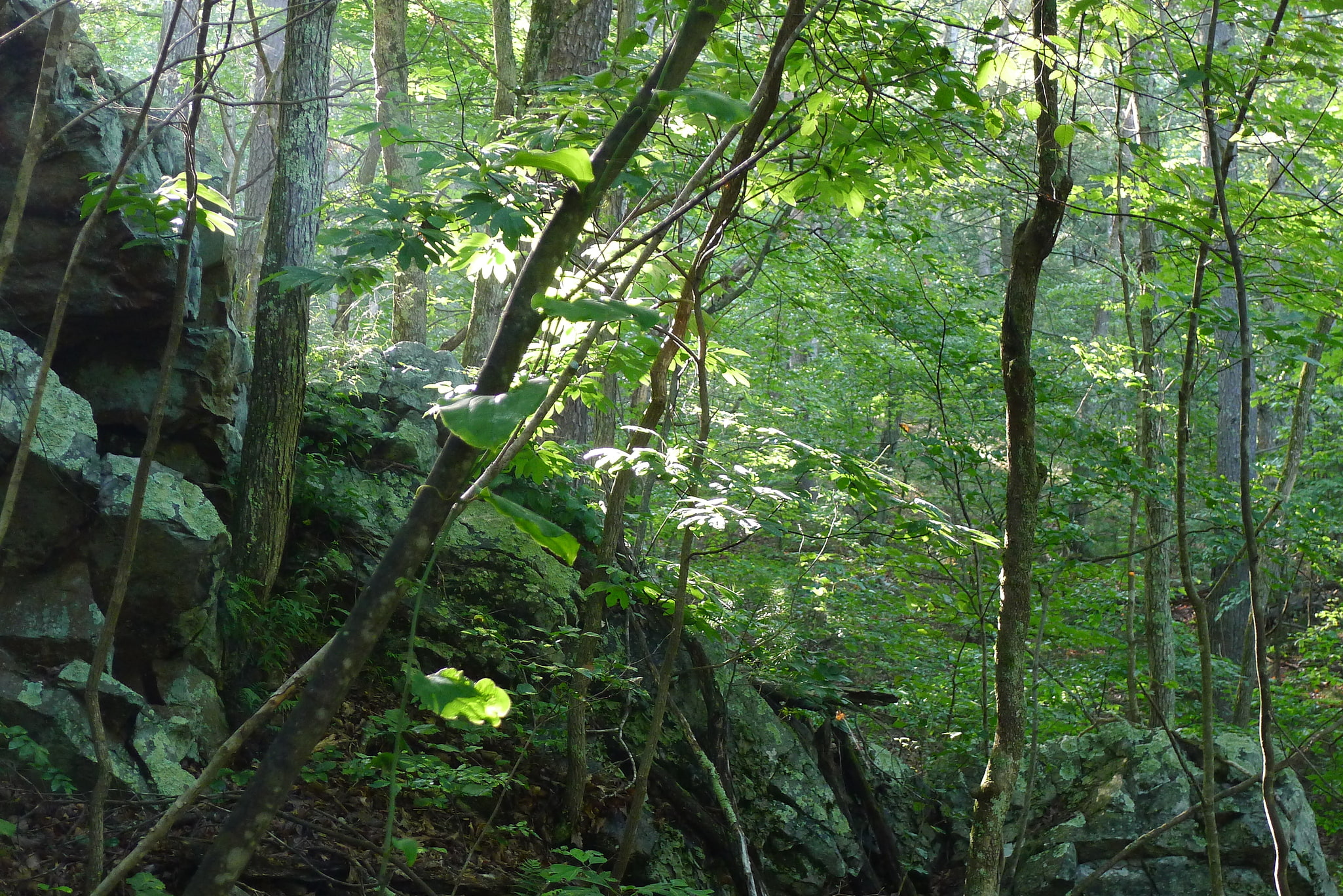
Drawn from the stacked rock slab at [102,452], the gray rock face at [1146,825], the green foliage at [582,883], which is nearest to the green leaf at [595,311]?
the green foliage at [582,883]

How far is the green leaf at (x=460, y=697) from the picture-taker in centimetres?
113

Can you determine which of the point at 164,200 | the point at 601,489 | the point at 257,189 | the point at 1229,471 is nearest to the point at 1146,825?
the point at 601,489

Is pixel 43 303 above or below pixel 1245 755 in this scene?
above

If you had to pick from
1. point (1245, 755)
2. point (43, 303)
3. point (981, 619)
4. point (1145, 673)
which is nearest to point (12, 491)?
point (43, 303)

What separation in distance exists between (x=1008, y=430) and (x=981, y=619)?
2.38m

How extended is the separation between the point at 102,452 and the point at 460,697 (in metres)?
3.77

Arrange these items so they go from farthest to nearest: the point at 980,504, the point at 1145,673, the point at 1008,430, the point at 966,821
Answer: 1. the point at 980,504
2. the point at 1145,673
3. the point at 966,821
4. the point at 1008,430

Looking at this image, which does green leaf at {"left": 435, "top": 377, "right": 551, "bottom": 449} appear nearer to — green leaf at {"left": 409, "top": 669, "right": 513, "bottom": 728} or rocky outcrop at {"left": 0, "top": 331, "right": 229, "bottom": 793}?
green leaf at {"left": 409, "top": 669, "right": 513, "bottom": 728}

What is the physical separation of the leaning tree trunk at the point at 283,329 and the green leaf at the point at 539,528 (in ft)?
11.9

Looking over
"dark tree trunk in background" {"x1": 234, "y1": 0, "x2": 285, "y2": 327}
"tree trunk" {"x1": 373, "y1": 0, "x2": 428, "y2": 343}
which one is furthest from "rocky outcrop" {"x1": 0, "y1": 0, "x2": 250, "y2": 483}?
"tree trunk" {"x1": 373, "y1": 0, "x2": 428, "y2": 343}

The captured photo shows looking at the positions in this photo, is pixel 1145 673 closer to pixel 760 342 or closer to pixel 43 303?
pixel 760 342

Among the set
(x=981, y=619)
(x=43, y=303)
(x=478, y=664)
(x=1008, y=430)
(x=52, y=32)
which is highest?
(x=52, y=32)

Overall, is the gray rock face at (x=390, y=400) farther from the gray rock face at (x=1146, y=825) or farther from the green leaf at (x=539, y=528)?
the gray rock face at (x=1146, y=825)

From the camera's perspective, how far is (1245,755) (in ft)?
18.6
